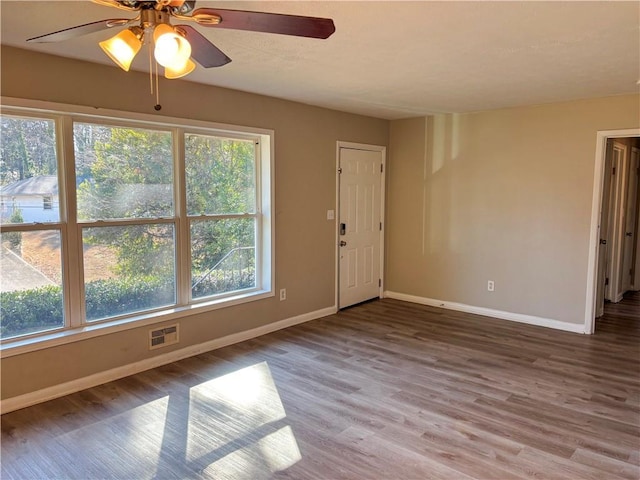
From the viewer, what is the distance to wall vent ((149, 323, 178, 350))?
3.67 meters

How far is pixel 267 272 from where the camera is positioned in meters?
4.56

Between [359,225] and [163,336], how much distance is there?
2.78 m

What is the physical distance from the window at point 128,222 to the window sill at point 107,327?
3cm

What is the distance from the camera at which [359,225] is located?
5621 mm

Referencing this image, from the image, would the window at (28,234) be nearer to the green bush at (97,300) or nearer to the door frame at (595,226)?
the green bush at (97,300)

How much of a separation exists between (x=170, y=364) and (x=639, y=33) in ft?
13.0

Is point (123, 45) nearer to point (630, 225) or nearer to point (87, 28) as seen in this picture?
point (87, 28)

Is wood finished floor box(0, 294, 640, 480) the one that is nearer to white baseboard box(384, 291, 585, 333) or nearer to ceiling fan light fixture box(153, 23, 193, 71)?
white baseboard box(384, 291, 585, 333)

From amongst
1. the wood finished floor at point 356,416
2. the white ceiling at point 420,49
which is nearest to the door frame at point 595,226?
the wood finished floor at point 356,416

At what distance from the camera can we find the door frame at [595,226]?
439 cm

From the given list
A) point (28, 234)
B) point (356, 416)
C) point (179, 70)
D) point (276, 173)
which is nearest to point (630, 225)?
point (276, 173)

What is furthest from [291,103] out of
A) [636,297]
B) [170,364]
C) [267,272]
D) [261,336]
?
[636,297]

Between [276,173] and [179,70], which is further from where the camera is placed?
[276,173]

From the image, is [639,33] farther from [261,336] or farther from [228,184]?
[261,336]
